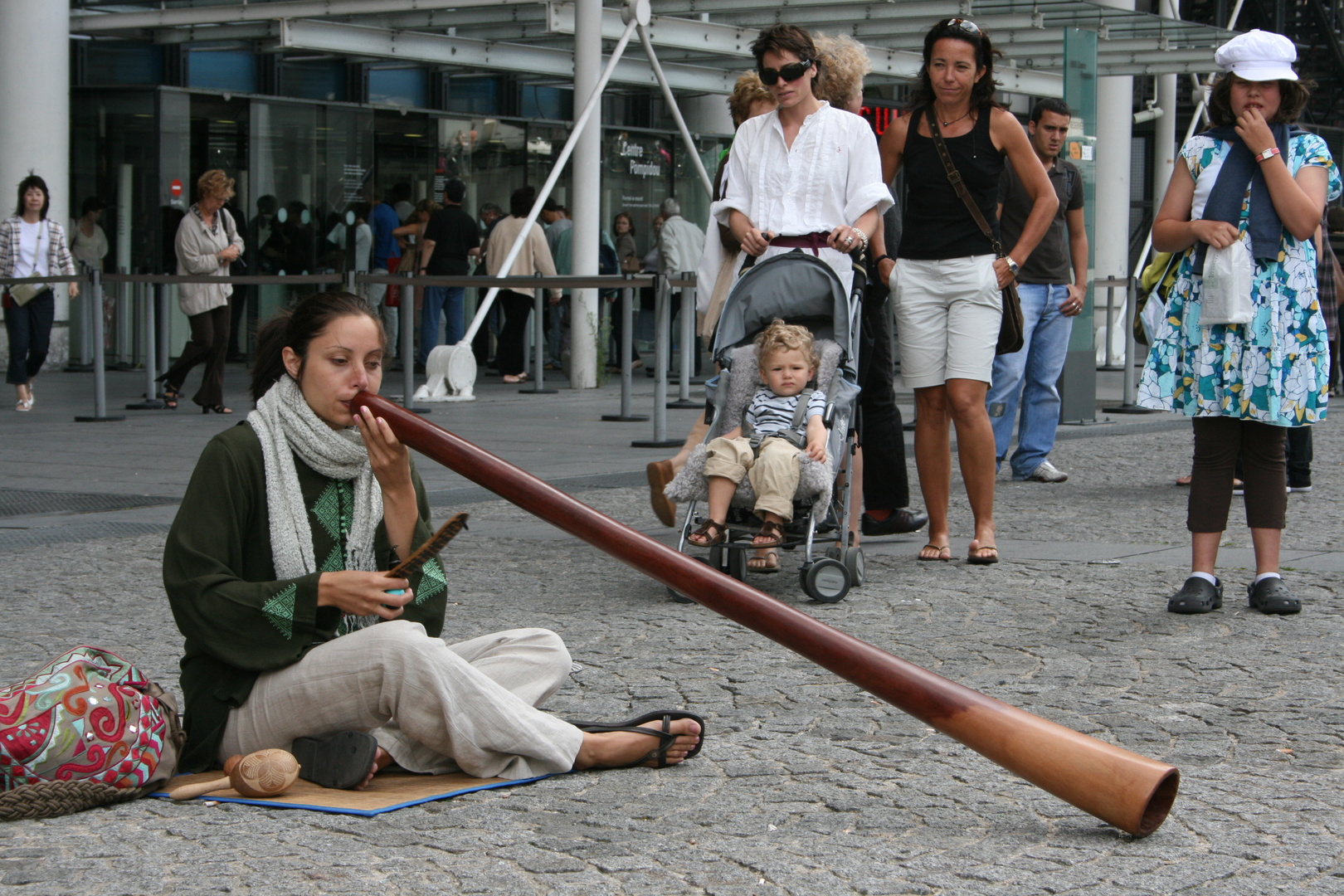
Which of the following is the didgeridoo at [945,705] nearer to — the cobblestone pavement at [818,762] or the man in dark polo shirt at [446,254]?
the cobblestone pavement at [818,762]

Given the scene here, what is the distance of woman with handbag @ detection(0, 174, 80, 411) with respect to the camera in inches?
485

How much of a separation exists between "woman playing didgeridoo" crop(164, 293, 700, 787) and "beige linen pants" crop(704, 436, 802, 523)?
209 centimetres

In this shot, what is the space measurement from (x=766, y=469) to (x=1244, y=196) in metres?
1.77

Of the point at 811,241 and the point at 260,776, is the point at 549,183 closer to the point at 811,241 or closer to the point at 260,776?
the point at 811,241

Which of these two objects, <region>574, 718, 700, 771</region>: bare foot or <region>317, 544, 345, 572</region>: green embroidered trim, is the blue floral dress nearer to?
<region>574, 718, 700, 771</region>: bare foot

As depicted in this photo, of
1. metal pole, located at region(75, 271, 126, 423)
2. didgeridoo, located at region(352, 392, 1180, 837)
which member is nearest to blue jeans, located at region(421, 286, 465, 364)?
metal pole, located at region(75, 271, 126, 423)

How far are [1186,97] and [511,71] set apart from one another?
34.7 ft

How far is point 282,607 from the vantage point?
3.23 metres

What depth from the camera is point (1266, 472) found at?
5309 mm

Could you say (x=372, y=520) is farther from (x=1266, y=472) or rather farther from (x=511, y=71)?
(x=511, y=71)

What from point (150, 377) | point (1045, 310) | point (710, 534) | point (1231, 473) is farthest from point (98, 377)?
point (1231, 473)

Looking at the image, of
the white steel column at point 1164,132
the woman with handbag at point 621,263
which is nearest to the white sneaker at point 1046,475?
the woman with handbag at point 621,263

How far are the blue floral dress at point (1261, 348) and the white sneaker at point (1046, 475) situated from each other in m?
3.62

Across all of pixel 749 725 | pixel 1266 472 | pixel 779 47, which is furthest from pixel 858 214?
pixel 749 725
